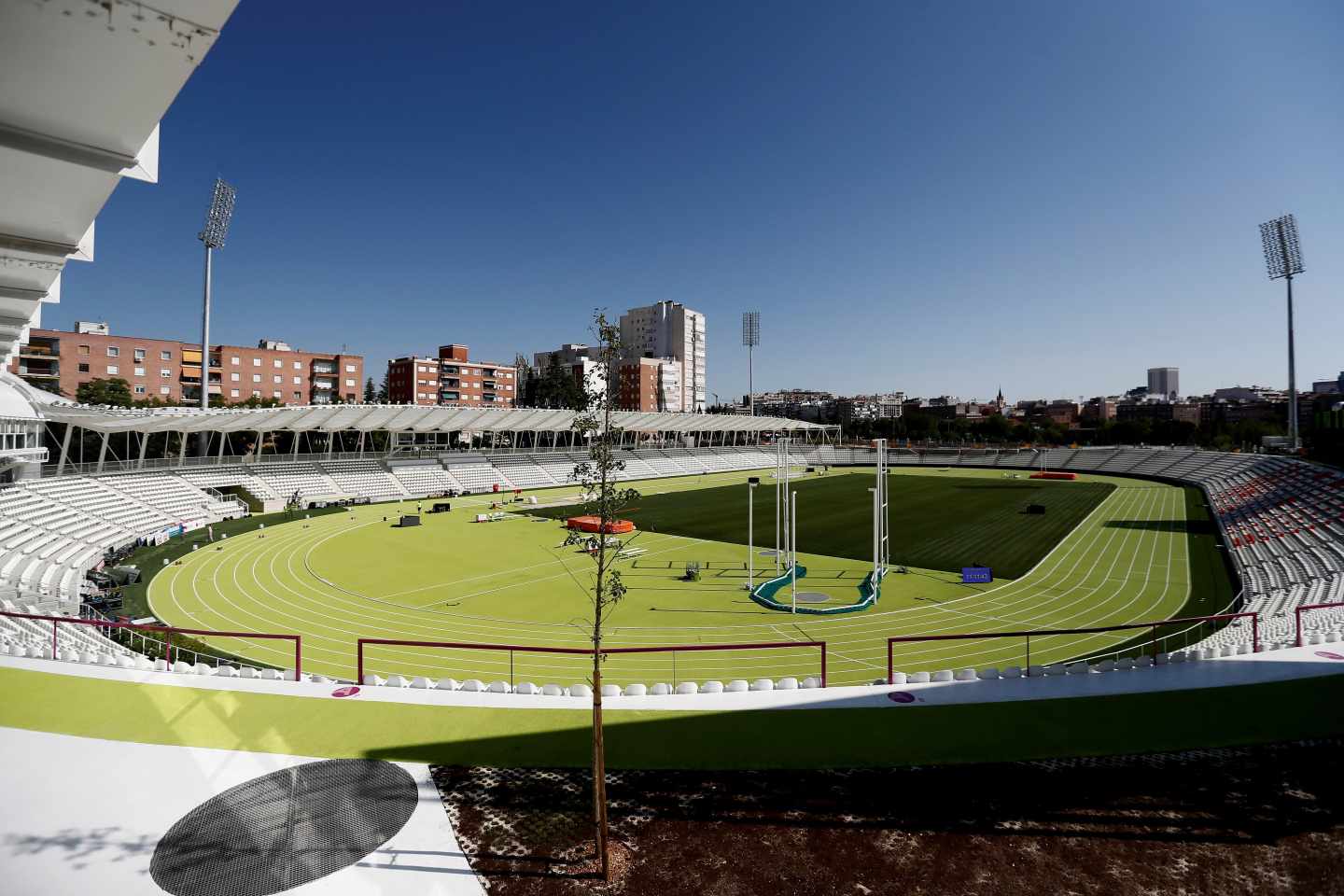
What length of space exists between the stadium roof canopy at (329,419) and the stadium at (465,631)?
322mm

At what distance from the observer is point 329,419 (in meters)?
46.6

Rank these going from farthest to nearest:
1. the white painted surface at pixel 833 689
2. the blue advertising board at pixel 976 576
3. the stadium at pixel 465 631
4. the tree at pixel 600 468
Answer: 1. the blue advertising board at pixel 976 576
2. the white painted surface at pixel 833 689
3. the tree at pixel 600 468
4. the stadium at pixel 465 631

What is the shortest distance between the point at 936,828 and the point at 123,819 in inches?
322

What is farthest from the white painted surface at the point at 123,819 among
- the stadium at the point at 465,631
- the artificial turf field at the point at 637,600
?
the artificial turf field at the point at 637,600

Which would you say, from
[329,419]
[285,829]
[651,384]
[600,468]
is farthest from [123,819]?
[651,384]

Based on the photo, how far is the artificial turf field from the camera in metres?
16.9

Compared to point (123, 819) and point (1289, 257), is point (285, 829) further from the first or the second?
point (1289, 257)

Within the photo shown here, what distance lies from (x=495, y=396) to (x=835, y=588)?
332 feet

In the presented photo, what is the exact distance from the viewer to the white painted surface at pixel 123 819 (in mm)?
5625

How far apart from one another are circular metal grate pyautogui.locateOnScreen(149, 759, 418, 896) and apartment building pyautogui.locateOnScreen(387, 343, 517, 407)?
10498cm

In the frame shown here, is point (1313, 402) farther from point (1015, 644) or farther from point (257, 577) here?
point (257, 577)

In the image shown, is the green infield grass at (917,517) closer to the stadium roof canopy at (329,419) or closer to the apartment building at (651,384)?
the stadium roof canopy at (329,419)

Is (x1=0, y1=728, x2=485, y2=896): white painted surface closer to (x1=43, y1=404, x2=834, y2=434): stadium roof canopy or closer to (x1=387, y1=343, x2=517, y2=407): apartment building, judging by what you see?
(x1=43, y1=404, x2=834, y2=434): stadium roof canopy

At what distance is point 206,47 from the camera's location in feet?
8.68
